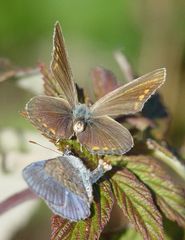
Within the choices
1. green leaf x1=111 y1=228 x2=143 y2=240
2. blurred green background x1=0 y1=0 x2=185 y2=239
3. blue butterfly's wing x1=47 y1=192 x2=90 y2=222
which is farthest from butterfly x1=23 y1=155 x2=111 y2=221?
blurred green background x1=0 y1=0 x2=185 y2=239

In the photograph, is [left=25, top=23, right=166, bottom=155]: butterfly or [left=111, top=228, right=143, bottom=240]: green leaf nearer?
[left=25, top=23, right=166, bottom=155]: butterfly

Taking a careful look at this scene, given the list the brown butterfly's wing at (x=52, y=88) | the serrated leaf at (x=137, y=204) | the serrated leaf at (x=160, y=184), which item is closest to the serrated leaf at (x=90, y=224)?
the serrated leaf at (x=137, y=204)

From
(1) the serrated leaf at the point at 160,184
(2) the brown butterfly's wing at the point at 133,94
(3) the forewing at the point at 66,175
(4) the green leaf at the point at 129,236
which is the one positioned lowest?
(4) the green leaf at the point at 129,236

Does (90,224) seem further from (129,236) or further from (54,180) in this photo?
(129,236)

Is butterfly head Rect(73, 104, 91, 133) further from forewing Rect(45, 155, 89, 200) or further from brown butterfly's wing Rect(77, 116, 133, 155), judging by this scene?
forewing Rect(45, 155, 89, 200)

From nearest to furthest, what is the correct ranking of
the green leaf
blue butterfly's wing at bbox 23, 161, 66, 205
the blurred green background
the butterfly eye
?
blue butterfly's wing at bbox 23, 161, 66, 205 < the butterfly eye < the green leaf < the blurred green background

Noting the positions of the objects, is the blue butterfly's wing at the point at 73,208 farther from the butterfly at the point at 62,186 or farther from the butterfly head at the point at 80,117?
the butterfly head at the point at 80,117
